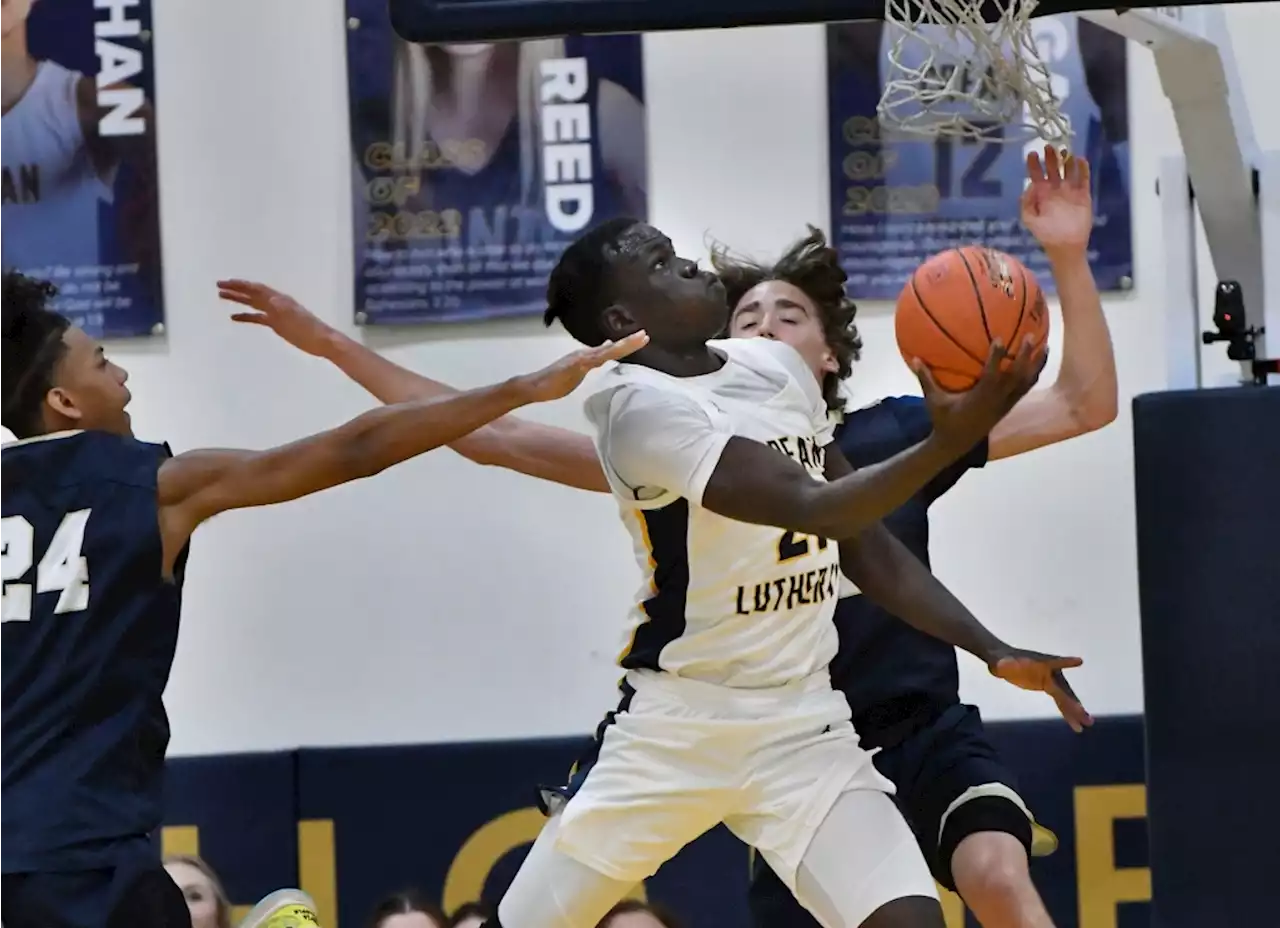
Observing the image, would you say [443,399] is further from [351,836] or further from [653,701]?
[351,836]

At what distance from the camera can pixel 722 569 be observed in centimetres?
351

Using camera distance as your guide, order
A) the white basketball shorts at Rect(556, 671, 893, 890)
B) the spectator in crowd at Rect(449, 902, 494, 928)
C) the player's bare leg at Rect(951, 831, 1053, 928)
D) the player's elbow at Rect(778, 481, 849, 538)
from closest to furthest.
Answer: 1. the player's elbow at Rect(778, 481, 849, 538)
2. the white basketball shorts at Rect(556, 671, 893, 890)
3. the player's bare leg at Rect(951, 831, 1053, 928)
4. the spectator in crowd at Rect(449, 902, 494, 928)

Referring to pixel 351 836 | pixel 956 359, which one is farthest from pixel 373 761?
pixel 956 359

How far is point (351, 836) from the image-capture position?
5.77 metres

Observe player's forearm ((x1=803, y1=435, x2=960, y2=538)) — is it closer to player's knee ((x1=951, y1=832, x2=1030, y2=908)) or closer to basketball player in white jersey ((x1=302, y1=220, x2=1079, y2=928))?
basketball player in white jersey ((x1=302, y1=220, x2=1079, y2=928))

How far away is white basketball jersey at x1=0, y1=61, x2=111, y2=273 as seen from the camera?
19.6ft

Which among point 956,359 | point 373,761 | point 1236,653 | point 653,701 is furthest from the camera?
point 373,761

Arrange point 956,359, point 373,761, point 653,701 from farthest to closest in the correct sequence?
point 373,761, point 653,701, point 956,359

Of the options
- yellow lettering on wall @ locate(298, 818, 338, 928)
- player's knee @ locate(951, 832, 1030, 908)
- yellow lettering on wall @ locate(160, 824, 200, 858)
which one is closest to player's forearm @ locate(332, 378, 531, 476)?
player's knee @ locate(951, 832, 1030, 908)

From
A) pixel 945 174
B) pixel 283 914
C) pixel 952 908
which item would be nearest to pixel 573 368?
pixel 283 914

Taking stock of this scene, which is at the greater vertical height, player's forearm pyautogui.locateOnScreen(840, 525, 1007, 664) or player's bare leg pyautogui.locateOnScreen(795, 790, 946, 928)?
player's forearm pyautogui.locateOnScreen(840, 525, 1007, 664)

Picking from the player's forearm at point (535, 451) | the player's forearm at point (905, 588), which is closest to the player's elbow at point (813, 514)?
the player's forearm at point (905, 588)

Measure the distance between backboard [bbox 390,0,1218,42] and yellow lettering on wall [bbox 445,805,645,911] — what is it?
269 centimetres

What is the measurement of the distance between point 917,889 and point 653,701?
0.62 m
